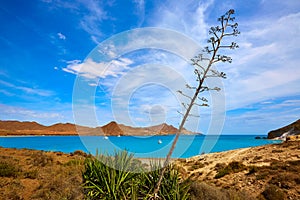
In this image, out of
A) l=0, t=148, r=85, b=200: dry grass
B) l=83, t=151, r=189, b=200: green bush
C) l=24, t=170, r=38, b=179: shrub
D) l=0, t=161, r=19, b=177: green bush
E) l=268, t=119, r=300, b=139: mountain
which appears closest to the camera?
l=83, t=151, r=189, b=200: green bush

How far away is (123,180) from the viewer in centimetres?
462

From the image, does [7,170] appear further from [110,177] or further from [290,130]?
[290,130]

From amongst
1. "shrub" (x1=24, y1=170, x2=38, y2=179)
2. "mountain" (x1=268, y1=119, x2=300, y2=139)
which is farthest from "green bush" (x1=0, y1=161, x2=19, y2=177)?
"mountain" (x1=268, y1=119, x2=300, y2=139)

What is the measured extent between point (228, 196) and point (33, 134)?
16162 cm

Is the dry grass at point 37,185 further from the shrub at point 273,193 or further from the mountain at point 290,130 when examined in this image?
the mountain at point 290,130

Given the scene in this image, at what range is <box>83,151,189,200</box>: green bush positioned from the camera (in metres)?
4.46

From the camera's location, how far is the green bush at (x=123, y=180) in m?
4.46

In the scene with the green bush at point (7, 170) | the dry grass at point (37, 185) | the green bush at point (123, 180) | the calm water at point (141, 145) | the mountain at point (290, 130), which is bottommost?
the dry grass at point (37, 185)

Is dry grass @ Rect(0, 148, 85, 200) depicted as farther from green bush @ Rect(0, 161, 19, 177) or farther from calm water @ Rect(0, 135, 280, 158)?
calm water @ Rect(0, 135, 280, 158)

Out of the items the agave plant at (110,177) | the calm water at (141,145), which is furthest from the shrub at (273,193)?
the agave plant at (110,177)

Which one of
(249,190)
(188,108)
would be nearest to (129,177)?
(188,108)

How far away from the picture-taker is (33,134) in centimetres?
14662

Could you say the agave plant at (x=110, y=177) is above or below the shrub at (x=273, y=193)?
above

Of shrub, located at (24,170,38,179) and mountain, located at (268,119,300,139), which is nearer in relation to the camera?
shrub, located at (24,170,38,179)
